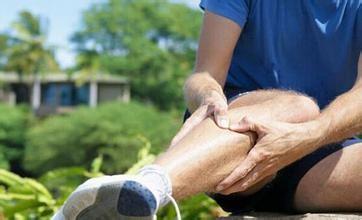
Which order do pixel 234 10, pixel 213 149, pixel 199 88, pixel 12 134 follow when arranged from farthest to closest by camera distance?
pixel 12 134, pixel 234 10, pixel 199 88, pixel 213 149

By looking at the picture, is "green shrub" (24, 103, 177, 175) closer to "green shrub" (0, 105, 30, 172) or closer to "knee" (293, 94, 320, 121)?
"green shrub" (0, 105, 30, 172)

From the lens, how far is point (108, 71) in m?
54.2

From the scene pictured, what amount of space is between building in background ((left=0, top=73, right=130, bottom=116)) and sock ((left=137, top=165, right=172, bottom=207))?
50308 millimetres

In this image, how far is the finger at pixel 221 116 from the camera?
2141 millimetres

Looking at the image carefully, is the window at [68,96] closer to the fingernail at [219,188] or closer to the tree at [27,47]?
the tree at [27,47]

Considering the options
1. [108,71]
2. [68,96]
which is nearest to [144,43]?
[108,71]

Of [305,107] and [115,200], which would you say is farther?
[305,107]

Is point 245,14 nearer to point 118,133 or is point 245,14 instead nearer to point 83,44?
point 118,133

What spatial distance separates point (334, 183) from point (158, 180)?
665 millimetres

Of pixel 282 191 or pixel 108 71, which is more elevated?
pixel 282 191

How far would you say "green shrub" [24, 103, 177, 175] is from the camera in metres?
37.8

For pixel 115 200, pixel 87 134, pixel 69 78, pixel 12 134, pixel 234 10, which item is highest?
pixel 234 10

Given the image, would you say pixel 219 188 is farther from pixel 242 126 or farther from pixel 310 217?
pixel 310 217

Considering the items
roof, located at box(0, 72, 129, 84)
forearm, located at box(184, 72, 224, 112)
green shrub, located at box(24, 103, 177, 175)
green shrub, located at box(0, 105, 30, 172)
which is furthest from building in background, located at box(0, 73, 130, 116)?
forearm, located at box(184, 72, 224, 112)
